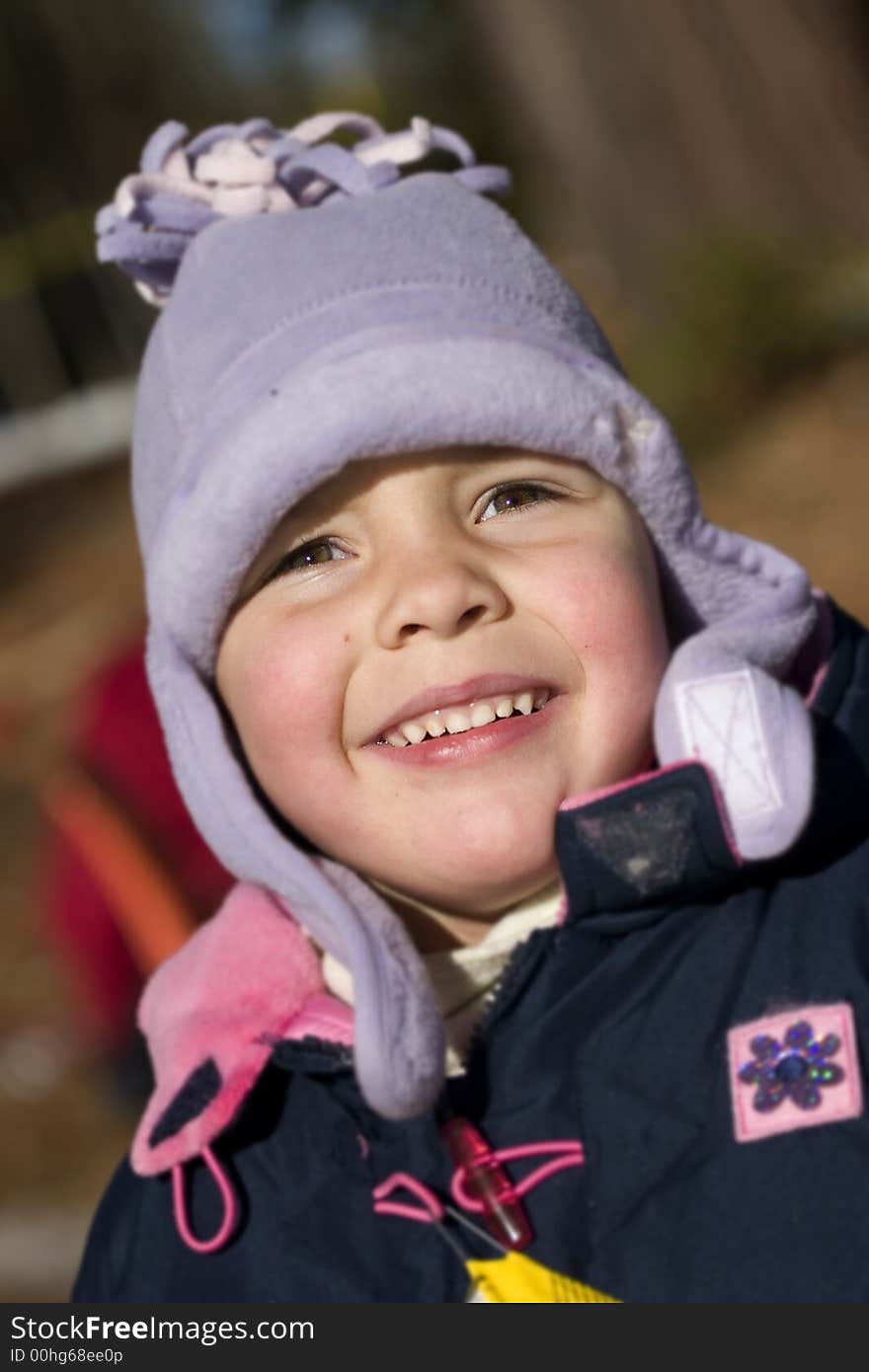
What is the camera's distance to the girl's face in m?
1.74

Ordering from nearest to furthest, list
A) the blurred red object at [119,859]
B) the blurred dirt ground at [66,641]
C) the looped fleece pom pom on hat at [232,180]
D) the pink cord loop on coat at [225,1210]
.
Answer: the pink cord loop on coat at [225,1210] < the looped fleece pom pom on hat at [232,180] < the blurred red object at [119,859] < the blurred dirt ground at [66,641]

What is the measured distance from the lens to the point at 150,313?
1152cm

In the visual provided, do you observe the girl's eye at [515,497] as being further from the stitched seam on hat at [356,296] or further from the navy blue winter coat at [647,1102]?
the navy blue winter coat at [647,1102]

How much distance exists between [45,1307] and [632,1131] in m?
0.79

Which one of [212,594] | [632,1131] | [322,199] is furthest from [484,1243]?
[322,199]

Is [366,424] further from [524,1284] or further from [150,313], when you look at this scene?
[150,313]

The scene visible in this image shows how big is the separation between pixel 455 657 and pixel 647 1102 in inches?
21.1

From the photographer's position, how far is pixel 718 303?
7.14 metres

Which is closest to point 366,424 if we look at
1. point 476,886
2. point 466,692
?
point 466,692

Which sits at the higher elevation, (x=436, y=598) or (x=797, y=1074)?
(x=436, y=598)

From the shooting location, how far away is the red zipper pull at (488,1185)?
178 cm

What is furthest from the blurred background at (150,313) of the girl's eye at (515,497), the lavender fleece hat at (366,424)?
the girl's eye at (515,497)

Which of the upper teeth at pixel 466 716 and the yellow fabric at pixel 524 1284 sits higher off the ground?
the upper teeth at pixel 466 716

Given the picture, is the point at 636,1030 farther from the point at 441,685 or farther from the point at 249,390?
the point at 249,390
